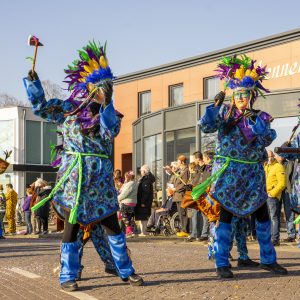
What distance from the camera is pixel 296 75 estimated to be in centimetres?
2192

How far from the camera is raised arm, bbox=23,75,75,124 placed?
6.38m

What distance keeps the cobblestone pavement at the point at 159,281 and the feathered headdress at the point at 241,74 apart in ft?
6.61

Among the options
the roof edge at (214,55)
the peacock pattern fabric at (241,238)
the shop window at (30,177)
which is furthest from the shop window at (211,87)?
the peacock pattern fabric at (241,238)

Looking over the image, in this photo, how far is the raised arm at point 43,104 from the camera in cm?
638

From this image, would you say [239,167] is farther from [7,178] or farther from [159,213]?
[7,178]

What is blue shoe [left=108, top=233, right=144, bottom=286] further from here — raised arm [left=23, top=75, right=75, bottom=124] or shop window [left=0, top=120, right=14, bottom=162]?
shop window [left=0, top=120, right=14, bottom=162]

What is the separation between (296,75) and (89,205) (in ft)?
55.1

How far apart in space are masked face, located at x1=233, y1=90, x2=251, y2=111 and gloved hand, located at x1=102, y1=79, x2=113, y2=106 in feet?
4.94

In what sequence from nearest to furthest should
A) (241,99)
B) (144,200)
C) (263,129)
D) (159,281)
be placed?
(159,281)
(263,129)
(241,99)
(144,200)

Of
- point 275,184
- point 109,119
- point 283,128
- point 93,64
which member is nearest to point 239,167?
point 109,119

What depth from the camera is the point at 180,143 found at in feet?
62.7

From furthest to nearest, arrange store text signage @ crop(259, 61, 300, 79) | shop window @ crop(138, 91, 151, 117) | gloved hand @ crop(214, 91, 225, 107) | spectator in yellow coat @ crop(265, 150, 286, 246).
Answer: shop window @ crop(138, 91, 151, 117), store text signage @ crop(259, 61, 300, 79), spectator in yellow coat @ crop(265, 150, 286, 246), gloved hand @ crop(214, 91, 225, 107)

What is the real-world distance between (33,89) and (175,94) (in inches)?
846

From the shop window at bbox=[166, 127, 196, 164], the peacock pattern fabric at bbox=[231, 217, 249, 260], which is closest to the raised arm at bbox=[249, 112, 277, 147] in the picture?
the peacock pattern fabric at bbox=[231, 217, 249, 260]
